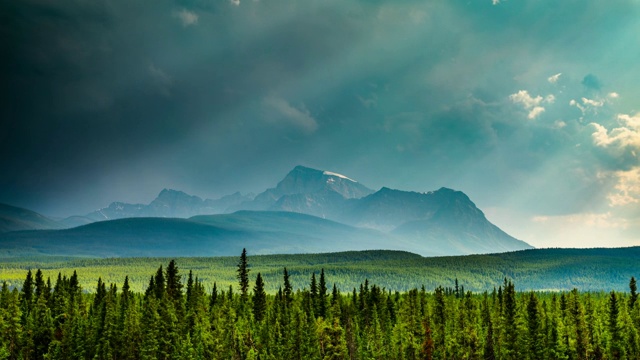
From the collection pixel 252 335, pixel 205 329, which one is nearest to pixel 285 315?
pixel 252 335

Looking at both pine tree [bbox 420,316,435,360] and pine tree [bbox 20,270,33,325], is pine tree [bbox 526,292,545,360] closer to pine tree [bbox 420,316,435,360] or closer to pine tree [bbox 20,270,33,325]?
pine tree [bbox 420,316,435,360]

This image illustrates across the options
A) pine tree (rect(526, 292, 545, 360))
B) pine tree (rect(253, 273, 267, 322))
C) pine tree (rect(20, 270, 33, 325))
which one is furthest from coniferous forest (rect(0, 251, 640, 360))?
pine tree (rect(20, 270, 33, 325))

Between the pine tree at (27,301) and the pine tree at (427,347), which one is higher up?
the pine tree at (27,301)

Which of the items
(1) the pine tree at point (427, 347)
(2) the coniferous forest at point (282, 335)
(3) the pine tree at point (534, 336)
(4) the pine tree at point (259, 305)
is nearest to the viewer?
(2) the coniferous forest at point (282, 335)

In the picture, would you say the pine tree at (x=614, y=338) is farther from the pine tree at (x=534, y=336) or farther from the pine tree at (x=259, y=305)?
the pine tree at (x=259, y=305)

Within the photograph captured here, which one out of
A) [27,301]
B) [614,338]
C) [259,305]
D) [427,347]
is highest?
[259,305]

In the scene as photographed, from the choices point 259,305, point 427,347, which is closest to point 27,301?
point 259,305

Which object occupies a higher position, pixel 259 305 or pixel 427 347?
pixel 259 305

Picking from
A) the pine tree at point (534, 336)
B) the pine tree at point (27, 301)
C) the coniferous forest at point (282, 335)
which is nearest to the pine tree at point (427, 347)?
the coniferous forest at point (282, 335)

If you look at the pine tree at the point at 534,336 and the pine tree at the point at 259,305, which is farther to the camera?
the pine tree at the point at 259,305

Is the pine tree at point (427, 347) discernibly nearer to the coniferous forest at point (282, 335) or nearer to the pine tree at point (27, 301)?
the coniferous forest at point (282, 335)

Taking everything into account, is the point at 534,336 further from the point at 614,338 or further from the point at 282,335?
the point at 282,335

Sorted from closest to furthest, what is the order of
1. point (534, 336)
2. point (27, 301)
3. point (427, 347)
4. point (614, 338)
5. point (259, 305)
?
1. point (534, 336)
2. point (614, 338)
3. point (427, 347)
4. point (259, 305)
5. point (27, 301)

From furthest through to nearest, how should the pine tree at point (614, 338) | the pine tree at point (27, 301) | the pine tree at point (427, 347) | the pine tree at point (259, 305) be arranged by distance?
the pine tree at point (259, 305)
the pine tree at point (27, 301)
the pine tree at point (427, 347)
the pine tree at point (614, 338)
